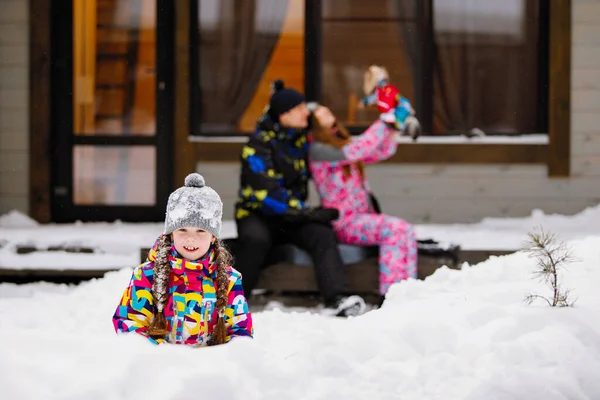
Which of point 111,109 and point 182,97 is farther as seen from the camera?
point 111,109

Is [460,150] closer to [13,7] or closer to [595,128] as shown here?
[595,128]

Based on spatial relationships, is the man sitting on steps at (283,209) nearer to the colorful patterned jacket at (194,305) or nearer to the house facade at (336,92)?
the colorful patterned jacket at (194,305)

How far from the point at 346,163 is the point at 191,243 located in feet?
10.2

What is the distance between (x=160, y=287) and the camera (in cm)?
392

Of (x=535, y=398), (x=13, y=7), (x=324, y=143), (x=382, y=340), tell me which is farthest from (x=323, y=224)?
(x=13, y=7)

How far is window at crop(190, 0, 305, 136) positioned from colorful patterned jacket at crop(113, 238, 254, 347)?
584 cm

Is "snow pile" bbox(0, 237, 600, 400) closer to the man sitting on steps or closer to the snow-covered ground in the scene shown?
the man sitting on steps

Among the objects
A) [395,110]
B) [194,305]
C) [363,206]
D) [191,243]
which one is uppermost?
[395,110]

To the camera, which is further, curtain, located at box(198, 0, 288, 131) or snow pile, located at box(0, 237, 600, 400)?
curtain, located at box(198, 0, 288, 131)

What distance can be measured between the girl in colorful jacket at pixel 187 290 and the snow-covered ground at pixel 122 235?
4016 millimetres

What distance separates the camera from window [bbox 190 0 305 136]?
385 inches

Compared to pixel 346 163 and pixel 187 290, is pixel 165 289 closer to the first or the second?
pixel 187 290

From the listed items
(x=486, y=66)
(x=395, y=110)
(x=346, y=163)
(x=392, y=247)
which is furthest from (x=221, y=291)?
(x=486, y=66)

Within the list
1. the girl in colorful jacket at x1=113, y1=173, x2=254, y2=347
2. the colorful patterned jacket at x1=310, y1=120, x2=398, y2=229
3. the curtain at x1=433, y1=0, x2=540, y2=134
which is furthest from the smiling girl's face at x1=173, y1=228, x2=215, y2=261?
the curtain at x1=433, y1=0, x2=540, y2=134
